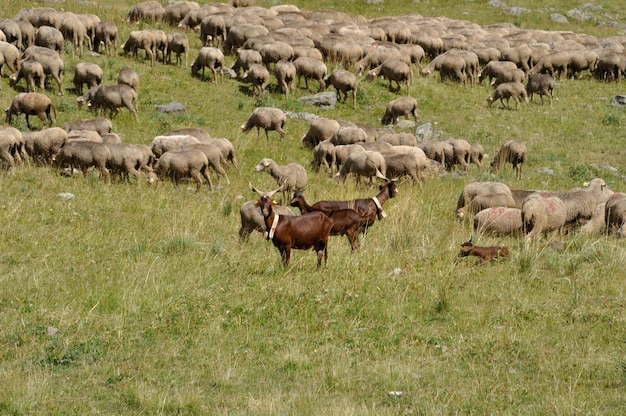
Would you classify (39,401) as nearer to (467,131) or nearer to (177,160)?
(177,160)

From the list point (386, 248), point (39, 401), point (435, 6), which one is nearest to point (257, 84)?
point (386, 248)

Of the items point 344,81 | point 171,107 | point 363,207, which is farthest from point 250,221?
point 344,81

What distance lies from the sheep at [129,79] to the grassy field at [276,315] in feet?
23.7

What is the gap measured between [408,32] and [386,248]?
25110mm

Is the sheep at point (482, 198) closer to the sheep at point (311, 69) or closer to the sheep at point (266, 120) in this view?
the sheep at point (266, 120)

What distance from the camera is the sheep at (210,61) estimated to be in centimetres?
2833

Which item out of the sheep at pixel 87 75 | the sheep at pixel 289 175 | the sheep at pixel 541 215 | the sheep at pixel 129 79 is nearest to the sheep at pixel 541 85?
the sheep at pixel 129 79

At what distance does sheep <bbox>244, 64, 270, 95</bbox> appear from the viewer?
91.1ft

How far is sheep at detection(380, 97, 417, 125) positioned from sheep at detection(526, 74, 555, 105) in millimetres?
6058

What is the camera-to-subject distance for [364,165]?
2000 centimetres

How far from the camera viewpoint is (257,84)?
28.1m

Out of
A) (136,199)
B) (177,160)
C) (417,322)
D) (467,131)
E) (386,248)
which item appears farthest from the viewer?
(467,131)

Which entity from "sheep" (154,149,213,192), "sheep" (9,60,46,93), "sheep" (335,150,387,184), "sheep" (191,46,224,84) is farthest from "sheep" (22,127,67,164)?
"sheep" (191,46,224,84)

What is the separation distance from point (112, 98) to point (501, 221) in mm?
11391
